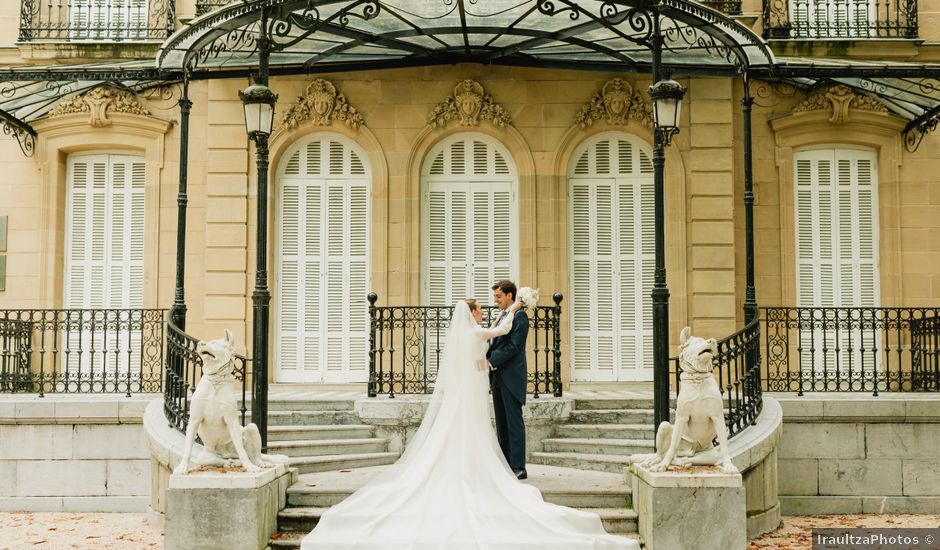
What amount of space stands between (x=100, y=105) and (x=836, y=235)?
10.5m

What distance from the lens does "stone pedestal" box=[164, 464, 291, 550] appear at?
700cm

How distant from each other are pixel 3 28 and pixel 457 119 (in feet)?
22.5

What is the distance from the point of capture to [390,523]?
→ 22.6ft

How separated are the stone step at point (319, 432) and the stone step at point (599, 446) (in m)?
1.88

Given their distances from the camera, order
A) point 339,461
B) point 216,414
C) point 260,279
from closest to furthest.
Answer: point 216,414 < point 260,279 < point 339,461

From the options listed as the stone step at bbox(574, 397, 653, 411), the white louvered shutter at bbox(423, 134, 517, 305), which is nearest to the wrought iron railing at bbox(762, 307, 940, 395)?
the stone step at bbox(574, 397, 653, 411)

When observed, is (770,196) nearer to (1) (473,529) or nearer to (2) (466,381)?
(2) (466,381)

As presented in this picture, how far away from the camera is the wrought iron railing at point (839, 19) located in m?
13.2

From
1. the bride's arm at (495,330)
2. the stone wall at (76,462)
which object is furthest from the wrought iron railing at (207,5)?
the bride's arm at (495,330)

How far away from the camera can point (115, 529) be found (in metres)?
9.15

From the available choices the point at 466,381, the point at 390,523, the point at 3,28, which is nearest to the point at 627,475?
the point at 466,381

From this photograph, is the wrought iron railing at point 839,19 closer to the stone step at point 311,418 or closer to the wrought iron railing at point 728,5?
the wrought iron railing at point 728,5

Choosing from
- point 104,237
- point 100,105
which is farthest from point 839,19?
point 104,237

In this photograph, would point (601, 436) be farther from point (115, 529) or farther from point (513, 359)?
point (115, 529)
